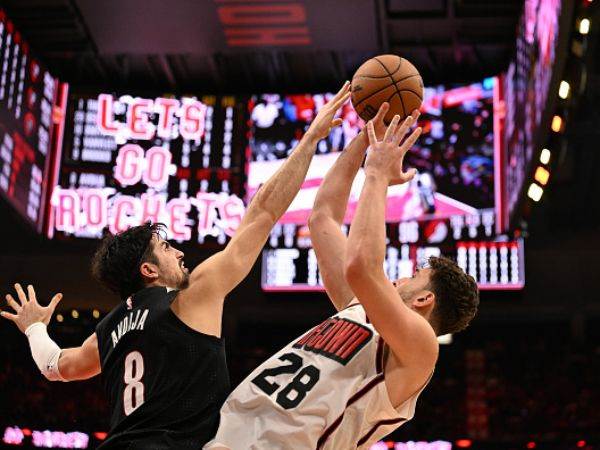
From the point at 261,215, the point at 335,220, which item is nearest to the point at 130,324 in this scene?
the point at 261,215

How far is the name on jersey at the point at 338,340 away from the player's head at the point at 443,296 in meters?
0.26

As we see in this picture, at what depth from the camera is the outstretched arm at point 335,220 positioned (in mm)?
4410

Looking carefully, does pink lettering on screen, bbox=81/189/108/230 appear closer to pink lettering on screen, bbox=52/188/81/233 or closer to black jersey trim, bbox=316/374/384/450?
pink lettering on screen, bbox=52/188/81/233

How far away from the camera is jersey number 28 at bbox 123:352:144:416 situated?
376 cm

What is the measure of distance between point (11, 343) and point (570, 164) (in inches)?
405

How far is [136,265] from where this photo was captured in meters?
4.16

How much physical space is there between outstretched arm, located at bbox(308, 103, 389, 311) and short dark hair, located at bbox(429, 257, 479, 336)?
50 centimetres

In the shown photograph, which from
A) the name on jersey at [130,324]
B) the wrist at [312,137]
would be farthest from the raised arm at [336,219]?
the name on jersey at [130,324]

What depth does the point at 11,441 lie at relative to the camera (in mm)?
13656

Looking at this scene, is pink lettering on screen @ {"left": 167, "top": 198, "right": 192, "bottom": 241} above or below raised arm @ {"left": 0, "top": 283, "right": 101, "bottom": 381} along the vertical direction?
above

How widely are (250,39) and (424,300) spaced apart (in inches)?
344

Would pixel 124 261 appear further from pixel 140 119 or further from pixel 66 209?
pixel 140 119

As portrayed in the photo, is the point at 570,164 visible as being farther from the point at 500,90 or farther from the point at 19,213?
the point at 19,213

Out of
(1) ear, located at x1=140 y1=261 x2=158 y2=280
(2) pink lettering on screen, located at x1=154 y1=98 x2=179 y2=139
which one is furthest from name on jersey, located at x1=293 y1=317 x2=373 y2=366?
(2) pink lettering on screen, located at x1=154 y1=98 x2=179 y2=139
